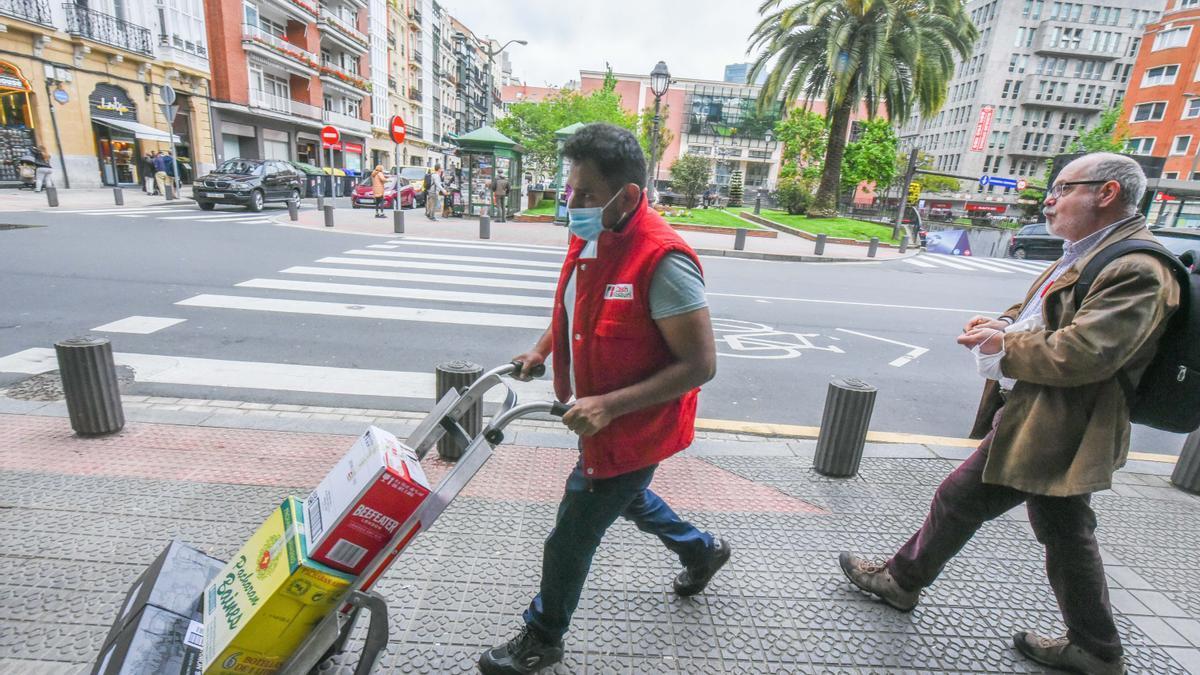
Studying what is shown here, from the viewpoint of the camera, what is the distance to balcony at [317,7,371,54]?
3800 centimetres

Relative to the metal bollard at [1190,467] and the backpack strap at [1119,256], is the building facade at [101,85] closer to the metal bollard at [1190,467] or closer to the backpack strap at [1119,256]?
the backpack strap at [1119,256]

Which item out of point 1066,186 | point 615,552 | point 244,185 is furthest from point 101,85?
point 1066,186

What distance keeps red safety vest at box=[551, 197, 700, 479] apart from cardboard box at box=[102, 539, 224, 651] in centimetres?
134

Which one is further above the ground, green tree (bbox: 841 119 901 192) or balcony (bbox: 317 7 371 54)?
balcony (bbox: 317 7 371 54)

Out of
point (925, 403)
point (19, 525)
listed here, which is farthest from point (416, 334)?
point (925, 403)

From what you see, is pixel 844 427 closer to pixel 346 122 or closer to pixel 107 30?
pixel 107 30

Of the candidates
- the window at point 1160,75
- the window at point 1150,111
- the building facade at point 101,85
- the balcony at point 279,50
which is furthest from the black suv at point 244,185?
the window at point 1160,75

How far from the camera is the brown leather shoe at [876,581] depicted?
257cm

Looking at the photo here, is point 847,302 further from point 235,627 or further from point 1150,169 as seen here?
point 1150,169

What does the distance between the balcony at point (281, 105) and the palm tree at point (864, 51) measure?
86.7ft

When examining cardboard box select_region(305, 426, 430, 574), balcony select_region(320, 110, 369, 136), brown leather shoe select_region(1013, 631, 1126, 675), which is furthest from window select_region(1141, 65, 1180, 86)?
cardboard box select_region(305, 426, 430, 574)

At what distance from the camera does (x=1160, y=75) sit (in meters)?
48.2

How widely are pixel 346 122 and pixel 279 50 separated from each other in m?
9.93

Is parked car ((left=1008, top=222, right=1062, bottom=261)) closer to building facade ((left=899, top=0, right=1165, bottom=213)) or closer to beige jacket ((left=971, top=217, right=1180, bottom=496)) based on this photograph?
beige jacket ((left=971, top=217, right=1180, bottom=496))
